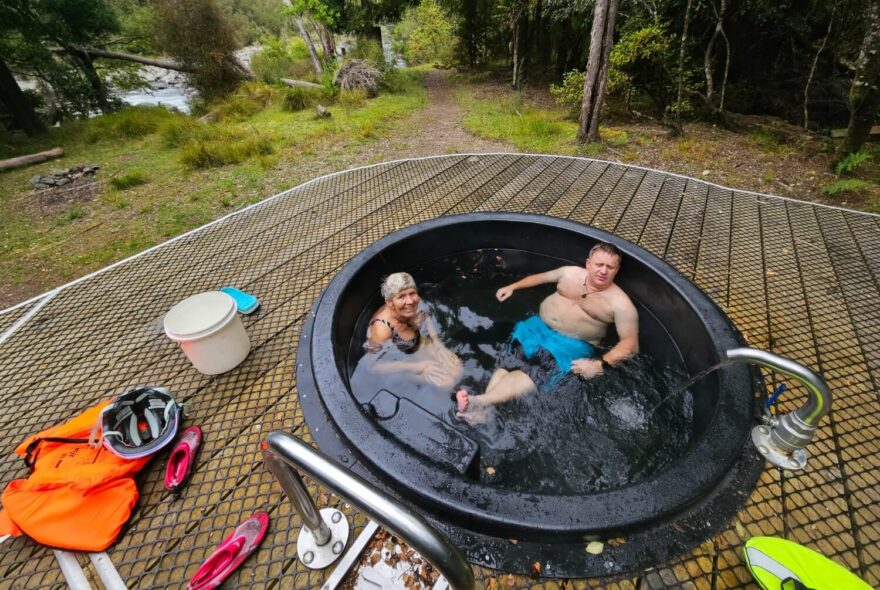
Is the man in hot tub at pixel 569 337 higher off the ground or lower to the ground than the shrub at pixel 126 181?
lower

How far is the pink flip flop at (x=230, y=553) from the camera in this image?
4.17 feet

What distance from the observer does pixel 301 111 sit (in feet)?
29.5

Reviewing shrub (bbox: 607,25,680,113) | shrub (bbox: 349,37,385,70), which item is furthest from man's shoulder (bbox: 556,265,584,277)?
→ shrub (bbox: 349,37,385,70)

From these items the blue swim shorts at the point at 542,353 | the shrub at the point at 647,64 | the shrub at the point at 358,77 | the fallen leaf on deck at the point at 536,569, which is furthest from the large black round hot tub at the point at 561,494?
the shrub at the point at 358,77

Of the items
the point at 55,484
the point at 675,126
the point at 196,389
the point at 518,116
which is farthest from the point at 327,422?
the point at 518,116

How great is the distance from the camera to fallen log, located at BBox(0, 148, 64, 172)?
6.68m

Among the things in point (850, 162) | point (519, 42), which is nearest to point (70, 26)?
point (519, 42)

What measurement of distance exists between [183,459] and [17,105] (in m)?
11.6

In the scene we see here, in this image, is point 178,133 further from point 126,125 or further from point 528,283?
point 528,283

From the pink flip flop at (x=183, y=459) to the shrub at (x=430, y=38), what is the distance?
43.8 feet

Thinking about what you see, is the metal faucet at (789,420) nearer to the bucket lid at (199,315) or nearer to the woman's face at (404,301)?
the woman's face at (404,301)

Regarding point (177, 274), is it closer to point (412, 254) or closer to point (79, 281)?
point (79, 281)

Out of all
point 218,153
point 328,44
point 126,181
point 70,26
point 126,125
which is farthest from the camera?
point 328,44

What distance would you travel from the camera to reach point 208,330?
186 centimetres
